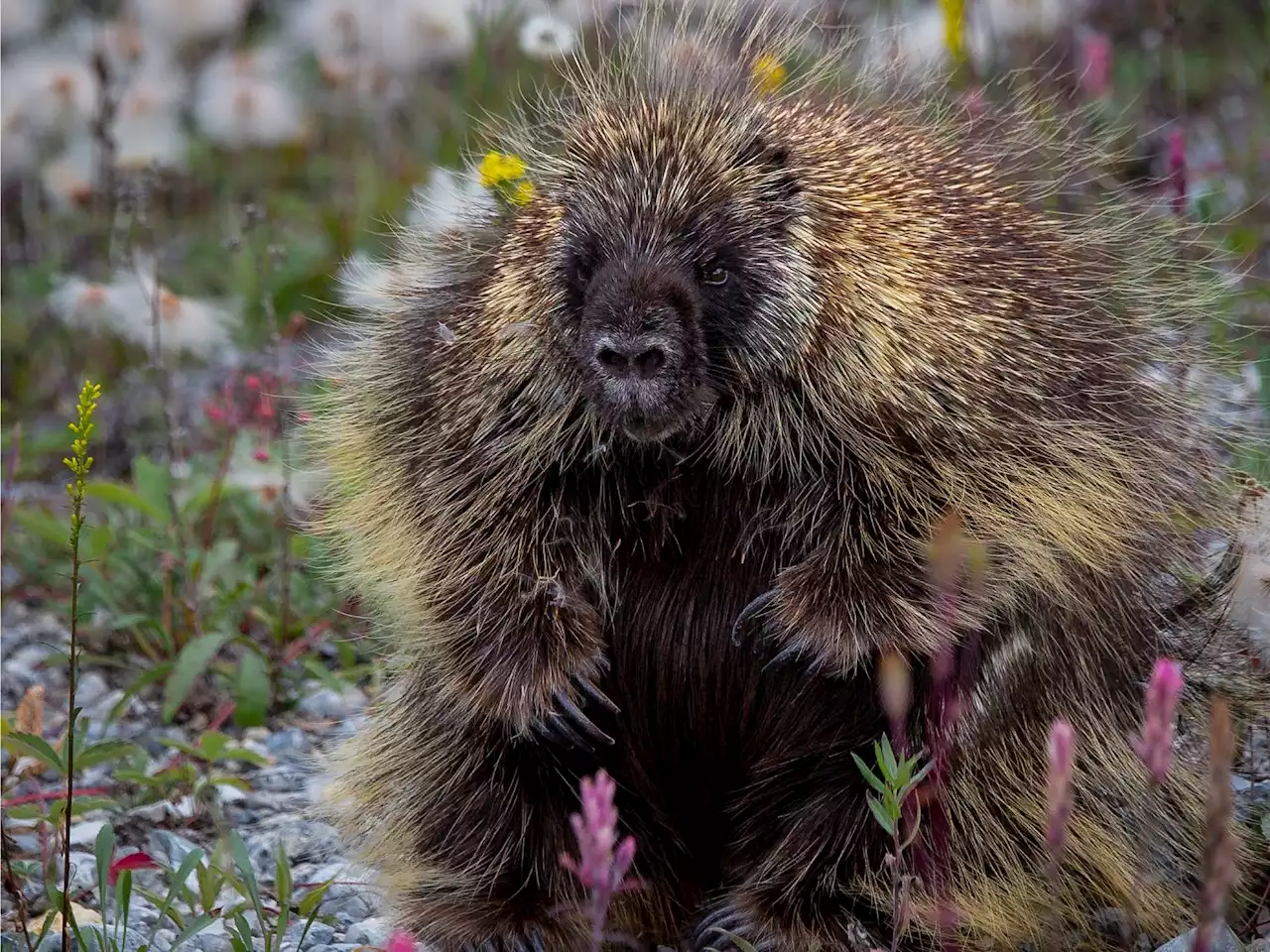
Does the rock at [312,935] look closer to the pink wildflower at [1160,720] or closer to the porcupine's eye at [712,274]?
the porcupine's eye at [712,274]

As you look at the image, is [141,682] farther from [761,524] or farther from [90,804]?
[761,524]

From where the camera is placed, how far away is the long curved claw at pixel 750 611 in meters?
3.01

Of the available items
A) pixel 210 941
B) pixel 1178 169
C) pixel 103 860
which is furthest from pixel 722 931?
pixel 1178 169

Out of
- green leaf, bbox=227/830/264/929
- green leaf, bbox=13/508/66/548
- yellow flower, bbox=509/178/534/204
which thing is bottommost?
green leaf, bbox=227/830/264/929

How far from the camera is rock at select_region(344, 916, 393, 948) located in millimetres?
3340

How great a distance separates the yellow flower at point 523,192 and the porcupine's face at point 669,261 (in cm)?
23

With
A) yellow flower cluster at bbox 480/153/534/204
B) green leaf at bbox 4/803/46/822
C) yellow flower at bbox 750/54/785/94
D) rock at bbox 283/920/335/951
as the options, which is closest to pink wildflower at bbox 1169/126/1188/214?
yellow flower at bbox 750/54/785/94

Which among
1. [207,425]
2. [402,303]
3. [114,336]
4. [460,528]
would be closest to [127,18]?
[114,336]

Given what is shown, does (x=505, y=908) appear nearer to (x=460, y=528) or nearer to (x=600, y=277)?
(x=460, y=528)

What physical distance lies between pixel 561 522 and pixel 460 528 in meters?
0.22

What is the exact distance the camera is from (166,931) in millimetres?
3254

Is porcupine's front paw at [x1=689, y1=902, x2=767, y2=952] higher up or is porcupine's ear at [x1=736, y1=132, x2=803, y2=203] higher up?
porcupine's ear at [x1=736, y1=132, x2=803, y2=203]

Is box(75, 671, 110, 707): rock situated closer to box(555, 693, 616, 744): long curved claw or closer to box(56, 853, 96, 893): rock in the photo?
box(56, 853, 96, 893): rock

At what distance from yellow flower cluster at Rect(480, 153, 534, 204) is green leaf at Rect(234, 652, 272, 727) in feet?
4.45
